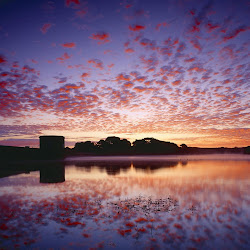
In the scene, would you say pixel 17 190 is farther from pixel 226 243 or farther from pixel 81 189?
pixel 226 243

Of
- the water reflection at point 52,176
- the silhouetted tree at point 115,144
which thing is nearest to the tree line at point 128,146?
the silhouetted tree at point 115,144

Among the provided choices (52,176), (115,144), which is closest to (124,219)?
(52,176)

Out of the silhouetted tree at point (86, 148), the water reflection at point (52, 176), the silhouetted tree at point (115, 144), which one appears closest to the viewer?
the water reflection at point (52, 176)

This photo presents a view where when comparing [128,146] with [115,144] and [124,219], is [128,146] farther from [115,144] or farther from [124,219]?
[124,219]

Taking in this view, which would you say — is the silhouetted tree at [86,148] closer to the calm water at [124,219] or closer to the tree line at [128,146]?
the tree line at [128,146]

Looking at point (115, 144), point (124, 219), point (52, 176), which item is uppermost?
point (115, 144)

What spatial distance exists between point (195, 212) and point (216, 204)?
2.51 m

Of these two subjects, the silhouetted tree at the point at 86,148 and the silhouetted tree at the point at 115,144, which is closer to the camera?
the silhouetted tree at the point at 86,148

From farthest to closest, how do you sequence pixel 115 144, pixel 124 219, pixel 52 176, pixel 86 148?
1. pixel 115 144
2. pixel 86 148
3. pixel 52 176
4. pixel 124 219

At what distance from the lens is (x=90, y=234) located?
880 cm

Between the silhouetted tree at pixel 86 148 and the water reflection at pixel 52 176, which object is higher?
the silhouetted tree at pixel 86 148

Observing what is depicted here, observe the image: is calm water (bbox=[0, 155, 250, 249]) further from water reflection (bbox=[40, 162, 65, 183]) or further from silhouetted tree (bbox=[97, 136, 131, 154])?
silhouetted tree (bbox=[97, 136, 131, 154])

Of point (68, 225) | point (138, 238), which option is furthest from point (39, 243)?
point (138, 238)

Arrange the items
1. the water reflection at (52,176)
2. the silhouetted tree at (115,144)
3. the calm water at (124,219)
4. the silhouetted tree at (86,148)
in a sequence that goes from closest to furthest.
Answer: the calm water at (124,219), the water reflection at (52,176), the silhouetted tree at (86,148), the silhouetted tree at (115,144)
